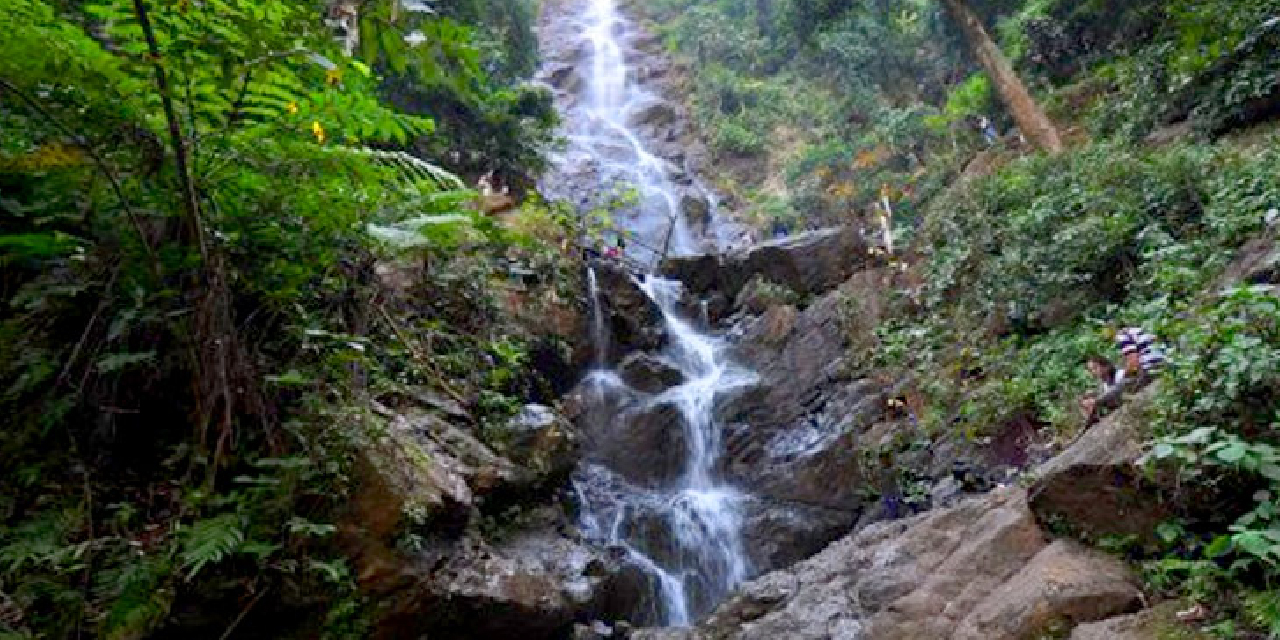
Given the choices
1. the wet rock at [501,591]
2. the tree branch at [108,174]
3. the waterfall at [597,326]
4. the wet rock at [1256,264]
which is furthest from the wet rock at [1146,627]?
the waterfall at [597,326]

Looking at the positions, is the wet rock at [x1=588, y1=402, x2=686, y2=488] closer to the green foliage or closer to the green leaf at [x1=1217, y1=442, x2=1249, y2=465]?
the green leaf at [x1=1217, y1=442, x2=1249, y2=465]

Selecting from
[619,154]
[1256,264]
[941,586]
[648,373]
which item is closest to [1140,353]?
[1256,264]

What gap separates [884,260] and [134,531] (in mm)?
10993

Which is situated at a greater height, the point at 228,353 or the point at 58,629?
the point at 228,353

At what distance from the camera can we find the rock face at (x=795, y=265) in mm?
12969

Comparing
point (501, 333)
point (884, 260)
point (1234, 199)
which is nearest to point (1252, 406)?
point (1234, 199)

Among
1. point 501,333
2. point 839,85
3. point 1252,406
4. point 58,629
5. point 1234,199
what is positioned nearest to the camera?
point 58,629

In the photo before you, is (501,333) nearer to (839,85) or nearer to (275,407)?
(275,407)

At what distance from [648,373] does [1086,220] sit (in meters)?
5.67

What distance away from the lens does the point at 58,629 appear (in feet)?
11.0

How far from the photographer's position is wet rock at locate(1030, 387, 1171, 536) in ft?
13.6

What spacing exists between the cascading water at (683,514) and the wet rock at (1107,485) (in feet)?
14.2

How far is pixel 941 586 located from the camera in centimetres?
491

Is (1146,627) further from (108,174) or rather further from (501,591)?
(108,174)
